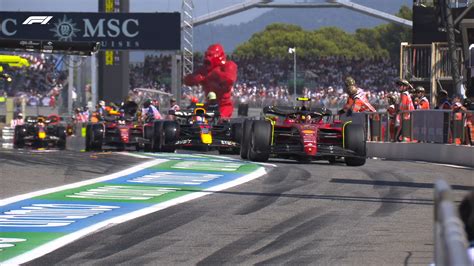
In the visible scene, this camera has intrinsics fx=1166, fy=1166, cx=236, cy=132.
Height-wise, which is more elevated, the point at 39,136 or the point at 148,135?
the point at 148,135

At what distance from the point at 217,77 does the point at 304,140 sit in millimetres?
31777

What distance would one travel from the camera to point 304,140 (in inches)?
709

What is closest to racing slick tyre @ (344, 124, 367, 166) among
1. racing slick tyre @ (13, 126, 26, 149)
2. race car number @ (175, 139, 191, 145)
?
race car number @ (175, 139, 191, 145)

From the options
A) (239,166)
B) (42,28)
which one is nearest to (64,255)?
(239,166)

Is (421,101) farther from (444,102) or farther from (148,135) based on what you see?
(148,135)

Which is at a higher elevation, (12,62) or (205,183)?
(12,62)

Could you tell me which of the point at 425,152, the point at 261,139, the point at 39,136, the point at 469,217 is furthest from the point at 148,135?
the point at 469,217

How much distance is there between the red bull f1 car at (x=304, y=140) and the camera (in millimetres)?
17844

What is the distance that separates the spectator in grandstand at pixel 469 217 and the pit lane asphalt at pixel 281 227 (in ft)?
12.1

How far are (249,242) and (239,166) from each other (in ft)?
29.3

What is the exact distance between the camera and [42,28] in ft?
179

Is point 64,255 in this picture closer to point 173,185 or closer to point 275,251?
point 275,251

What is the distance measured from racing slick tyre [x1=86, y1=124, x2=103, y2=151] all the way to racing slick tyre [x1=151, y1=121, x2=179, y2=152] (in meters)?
2.41

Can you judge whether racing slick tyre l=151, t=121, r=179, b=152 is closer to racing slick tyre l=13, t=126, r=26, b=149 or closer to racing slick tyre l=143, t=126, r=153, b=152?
racing slick tyre l=143, t=126, r=153, b=152
